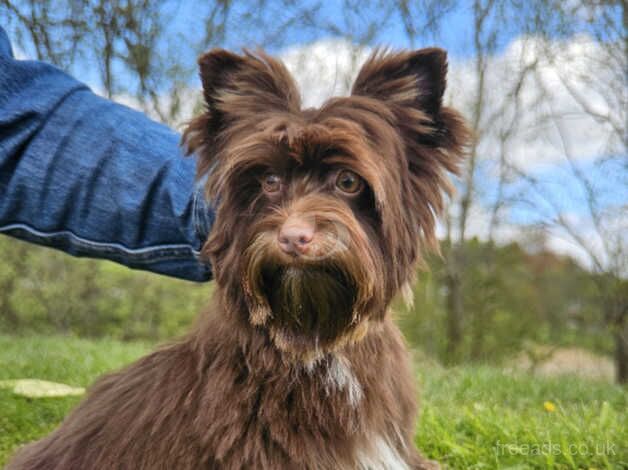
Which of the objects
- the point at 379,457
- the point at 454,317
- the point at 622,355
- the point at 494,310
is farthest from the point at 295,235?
the point at 494,310

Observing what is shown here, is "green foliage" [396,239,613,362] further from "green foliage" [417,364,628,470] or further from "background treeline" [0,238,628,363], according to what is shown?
"green foliage" [417,364,628,470]

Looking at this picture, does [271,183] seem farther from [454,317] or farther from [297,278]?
[454,317]

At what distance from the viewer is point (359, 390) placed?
2551mm

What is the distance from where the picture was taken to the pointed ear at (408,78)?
2.62 metres

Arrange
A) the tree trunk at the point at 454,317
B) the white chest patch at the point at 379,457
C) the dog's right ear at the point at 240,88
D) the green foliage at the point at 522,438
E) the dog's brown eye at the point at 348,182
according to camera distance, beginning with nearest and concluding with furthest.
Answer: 1. the dog's brown eye at the point at 348,182
2. the white chest patch at the point at 379,457
3. the dog's right ear at the point at 240,88
4. the green foliage at the point at 522,438
5. the tree trunk at the point at 454,317

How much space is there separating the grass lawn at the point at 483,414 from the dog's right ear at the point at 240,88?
7.21 feet

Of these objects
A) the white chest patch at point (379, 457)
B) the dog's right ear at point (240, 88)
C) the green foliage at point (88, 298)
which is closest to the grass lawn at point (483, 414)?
the white chest patch at point (379, 457)

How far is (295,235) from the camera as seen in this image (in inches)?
87.1

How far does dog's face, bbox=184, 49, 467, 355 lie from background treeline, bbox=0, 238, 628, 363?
8101 mm

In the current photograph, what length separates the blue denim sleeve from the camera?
3137 millimetres

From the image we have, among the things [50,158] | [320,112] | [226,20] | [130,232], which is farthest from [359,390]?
[226,20]

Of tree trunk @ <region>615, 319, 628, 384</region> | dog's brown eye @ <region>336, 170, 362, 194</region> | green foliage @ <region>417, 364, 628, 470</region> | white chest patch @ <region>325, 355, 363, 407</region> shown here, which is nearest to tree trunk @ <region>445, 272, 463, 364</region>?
tree trunk @ <region>615, 319, 628, 384</region>

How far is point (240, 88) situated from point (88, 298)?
9721 mm

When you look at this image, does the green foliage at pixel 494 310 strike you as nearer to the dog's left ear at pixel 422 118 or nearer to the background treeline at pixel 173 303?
the background treeline at pixel 173 303
